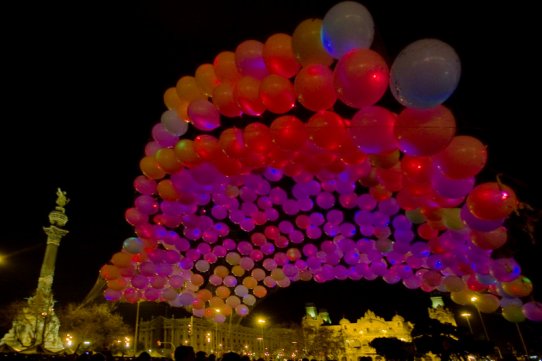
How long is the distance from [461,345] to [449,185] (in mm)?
2231

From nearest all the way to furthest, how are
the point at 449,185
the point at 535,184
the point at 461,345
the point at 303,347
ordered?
the point at 449,185, the point at 535,184, the point at 461,345, the point at 303,347

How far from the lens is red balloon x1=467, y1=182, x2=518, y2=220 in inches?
135

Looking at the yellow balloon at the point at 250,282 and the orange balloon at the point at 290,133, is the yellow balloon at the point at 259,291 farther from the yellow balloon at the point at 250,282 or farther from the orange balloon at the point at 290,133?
the orange balloon at the point at 290,133

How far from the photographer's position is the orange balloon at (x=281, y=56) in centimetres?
371

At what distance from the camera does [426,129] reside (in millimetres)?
2910

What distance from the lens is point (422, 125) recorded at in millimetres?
2922

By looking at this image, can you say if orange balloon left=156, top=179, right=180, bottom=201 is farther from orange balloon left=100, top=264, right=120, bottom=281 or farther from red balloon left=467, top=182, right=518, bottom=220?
red balloon left=467, top=182, right=518, bottom=220

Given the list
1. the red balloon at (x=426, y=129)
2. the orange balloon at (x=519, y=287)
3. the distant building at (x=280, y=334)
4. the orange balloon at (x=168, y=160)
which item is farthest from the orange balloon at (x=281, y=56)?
the distant building at (x=280, y=334)

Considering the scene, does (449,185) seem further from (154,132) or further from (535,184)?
(154,132)

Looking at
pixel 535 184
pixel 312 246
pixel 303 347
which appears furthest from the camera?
pixel 303 347

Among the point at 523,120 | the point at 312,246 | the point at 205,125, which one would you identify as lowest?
the point at 312,246

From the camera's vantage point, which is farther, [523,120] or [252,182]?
[252,182]

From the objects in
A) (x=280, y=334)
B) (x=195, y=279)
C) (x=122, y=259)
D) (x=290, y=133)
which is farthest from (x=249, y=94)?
(x=280, y=334)

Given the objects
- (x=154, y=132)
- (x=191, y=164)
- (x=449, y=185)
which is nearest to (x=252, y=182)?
(x=191, y=164)
